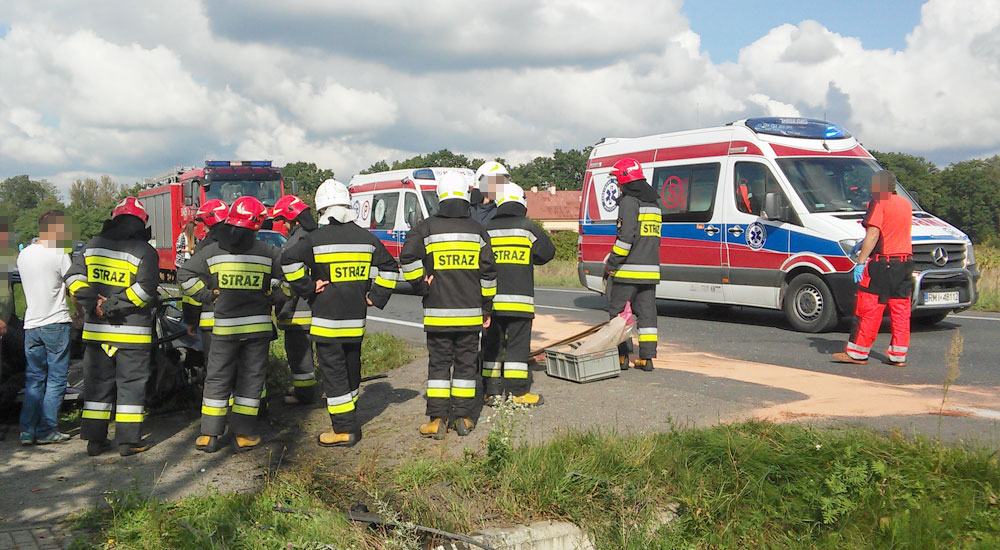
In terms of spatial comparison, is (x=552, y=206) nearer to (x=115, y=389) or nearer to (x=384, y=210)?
(x=384, y=210)

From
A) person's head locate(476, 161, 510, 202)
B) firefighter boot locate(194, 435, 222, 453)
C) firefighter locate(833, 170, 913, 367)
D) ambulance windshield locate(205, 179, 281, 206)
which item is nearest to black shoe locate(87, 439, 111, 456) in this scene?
firefighter boot locate(194, 435, 222, 453)

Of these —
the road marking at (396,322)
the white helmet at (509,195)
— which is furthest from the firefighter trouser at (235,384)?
the road marking at (396,322)

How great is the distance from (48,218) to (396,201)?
1212 centimetres

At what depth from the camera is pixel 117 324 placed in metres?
5.87

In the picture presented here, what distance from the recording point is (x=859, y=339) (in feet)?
26.8

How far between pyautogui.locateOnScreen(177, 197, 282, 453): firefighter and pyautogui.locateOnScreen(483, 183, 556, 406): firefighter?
5.76ft

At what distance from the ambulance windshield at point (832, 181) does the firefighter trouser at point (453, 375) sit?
6.30 meters

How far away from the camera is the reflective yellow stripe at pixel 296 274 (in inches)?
223

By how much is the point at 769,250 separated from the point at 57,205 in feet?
27.6

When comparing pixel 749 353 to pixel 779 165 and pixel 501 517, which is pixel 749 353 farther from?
pixel 501 517

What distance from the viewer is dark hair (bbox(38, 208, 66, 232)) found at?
20.0ft

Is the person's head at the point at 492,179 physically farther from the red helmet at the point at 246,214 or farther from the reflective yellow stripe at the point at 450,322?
the red helmet at the point at 246,214

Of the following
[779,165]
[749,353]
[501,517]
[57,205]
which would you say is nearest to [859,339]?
[749,353]

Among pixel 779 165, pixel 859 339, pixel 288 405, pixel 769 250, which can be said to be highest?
pixel 779 165
